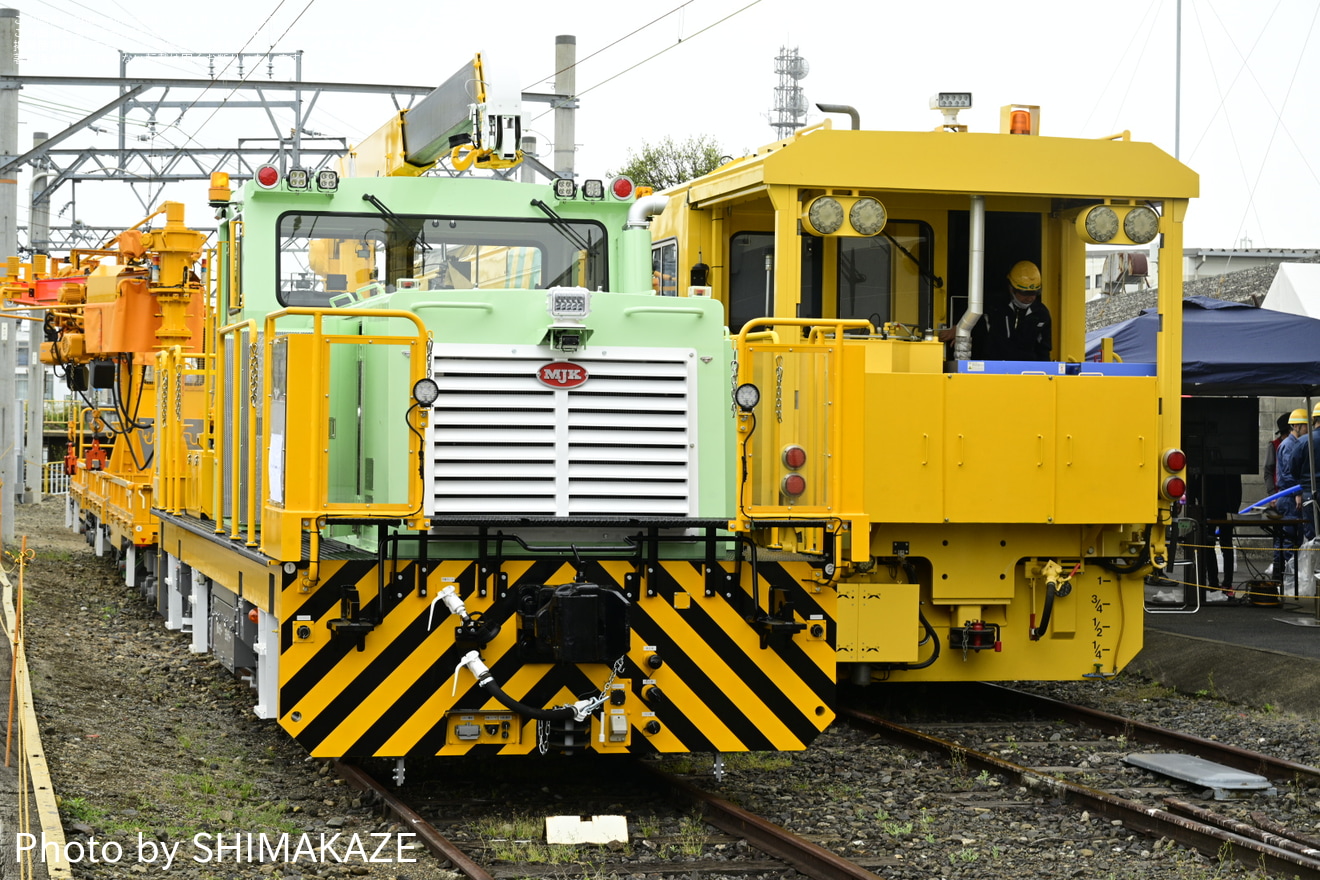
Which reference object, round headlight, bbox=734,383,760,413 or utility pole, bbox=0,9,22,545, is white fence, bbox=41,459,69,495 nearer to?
utility pole, bbox=0,9,22,545

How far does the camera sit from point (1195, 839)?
6988 millimetres

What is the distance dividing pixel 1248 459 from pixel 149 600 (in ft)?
35.7

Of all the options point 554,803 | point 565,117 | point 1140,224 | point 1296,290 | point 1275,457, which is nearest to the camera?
point 554,803

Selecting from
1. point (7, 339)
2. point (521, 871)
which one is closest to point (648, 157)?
point (7, 339)

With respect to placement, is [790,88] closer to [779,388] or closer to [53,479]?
[53,479]

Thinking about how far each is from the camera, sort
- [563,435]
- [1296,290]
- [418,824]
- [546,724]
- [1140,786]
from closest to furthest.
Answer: [418,824] < [546,724] < [563,435] < [1140,786] < [1296,290]

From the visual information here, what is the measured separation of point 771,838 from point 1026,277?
5.25 meters

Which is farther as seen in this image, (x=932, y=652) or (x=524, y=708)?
(x=932, y=652)

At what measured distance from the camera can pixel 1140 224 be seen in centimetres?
1012

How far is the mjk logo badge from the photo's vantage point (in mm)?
7000

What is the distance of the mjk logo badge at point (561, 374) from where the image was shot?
700 cm

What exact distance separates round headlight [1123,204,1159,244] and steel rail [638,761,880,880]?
4781 millimetres

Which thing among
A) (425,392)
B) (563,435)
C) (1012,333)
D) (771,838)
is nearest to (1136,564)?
(1012,333)

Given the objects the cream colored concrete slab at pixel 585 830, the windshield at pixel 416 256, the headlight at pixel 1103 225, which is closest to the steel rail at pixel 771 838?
the cream colored concrete slab at pixel 585 830
